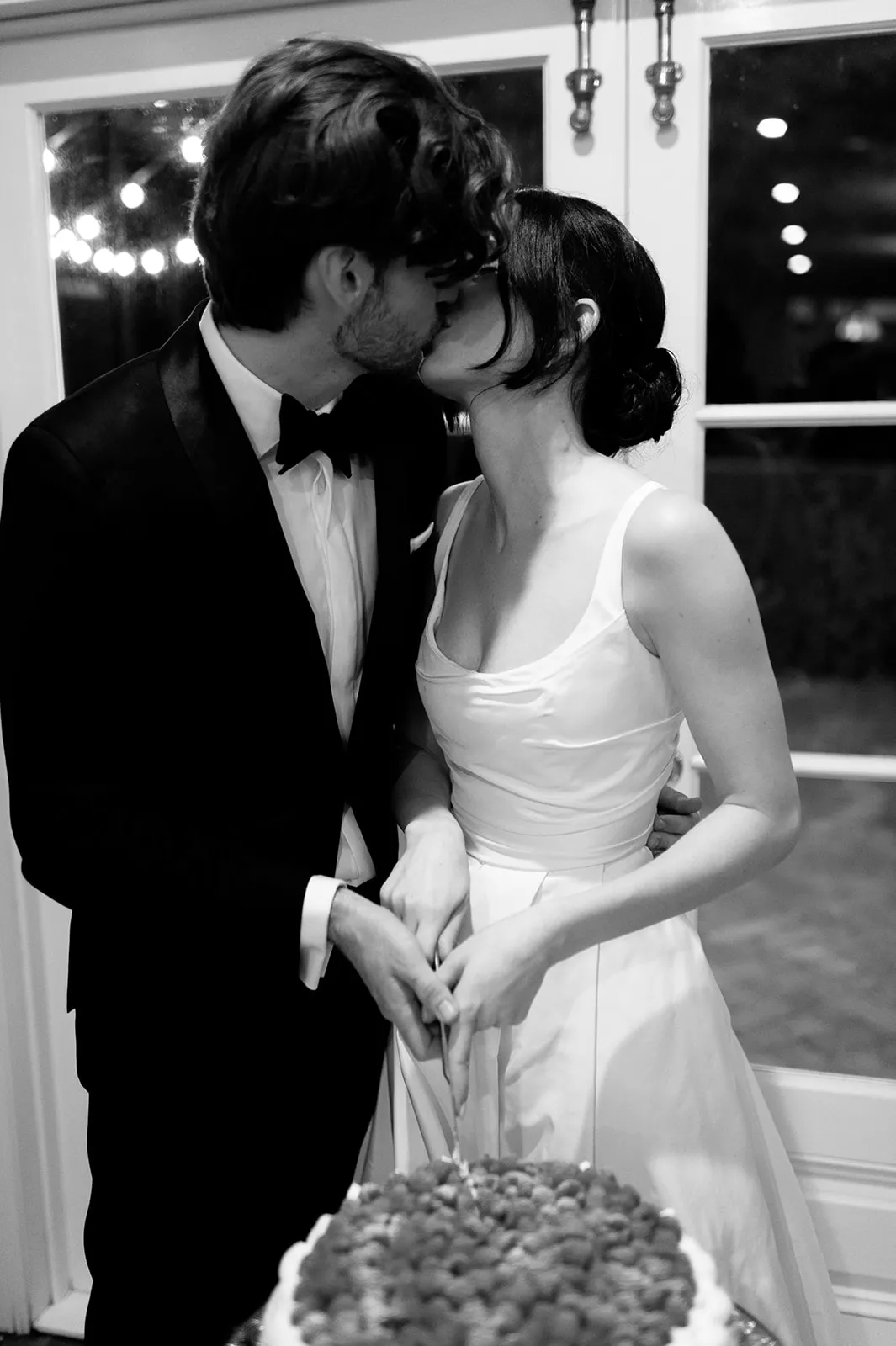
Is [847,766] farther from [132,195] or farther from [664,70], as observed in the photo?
[132,195]

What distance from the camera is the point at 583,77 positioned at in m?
1.69

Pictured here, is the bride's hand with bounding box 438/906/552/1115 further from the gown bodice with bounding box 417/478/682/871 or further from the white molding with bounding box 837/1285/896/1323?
the white molding with bounding box 837/1285/896/1323

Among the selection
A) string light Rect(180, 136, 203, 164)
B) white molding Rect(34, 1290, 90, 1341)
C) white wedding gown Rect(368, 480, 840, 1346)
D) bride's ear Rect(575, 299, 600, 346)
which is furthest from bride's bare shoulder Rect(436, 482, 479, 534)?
white molding Rect(34, 1290, 90, 1341)

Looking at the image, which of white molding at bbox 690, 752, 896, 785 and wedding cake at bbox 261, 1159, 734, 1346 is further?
white molding at bbox 690, 752, 896, 785

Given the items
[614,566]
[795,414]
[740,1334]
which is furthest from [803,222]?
[740,1334]

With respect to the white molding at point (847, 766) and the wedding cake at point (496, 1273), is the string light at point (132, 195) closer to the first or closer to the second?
the white molding at point (847, 766)

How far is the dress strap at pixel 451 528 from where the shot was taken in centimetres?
151

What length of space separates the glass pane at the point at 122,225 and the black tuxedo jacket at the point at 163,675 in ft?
2.45

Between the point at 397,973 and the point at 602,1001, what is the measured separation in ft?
0.97

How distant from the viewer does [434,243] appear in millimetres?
1206

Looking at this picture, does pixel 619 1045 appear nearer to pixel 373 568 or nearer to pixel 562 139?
pixel 373 568

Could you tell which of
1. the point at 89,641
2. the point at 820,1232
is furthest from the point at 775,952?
the point at 89,641

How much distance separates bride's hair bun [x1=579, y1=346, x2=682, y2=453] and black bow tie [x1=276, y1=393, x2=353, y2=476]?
0.95ft

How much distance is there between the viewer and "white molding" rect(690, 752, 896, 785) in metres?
1.82
